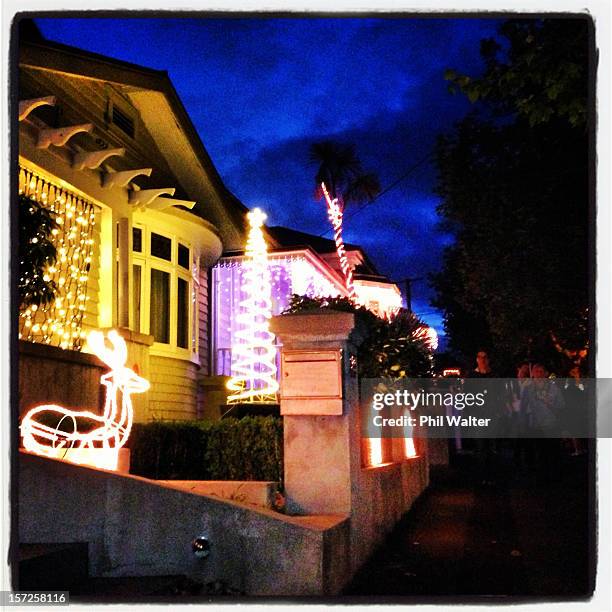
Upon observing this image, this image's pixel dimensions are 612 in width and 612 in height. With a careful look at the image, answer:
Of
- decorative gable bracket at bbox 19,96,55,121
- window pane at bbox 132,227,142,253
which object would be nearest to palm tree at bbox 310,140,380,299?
window pane at bbox 132,227,142,253

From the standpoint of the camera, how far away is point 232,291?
635 inches

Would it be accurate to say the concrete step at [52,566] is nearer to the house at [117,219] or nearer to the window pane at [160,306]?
the house at [117,219]

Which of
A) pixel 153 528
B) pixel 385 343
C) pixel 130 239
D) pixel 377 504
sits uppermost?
pixel 130 239

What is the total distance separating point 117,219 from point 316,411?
560 cm

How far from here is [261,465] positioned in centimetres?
764

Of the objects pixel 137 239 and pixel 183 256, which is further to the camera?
pixel 183 256


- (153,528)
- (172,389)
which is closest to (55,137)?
(153,528)

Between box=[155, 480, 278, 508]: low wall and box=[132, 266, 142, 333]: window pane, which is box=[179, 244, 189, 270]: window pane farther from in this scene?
box=[155, 480, 278, 508]: low wall

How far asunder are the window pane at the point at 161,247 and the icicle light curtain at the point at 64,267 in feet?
7.21

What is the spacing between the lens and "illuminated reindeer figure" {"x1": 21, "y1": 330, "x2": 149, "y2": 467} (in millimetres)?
6488

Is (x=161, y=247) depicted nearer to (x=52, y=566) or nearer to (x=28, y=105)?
(x=28, y=105)

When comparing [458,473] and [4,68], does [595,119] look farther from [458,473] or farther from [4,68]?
[458,473]

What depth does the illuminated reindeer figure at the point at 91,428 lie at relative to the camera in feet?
21.3

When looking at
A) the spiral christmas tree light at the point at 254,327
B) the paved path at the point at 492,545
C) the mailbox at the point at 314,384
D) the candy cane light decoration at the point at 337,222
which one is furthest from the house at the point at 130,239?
the paved path at the point at 492,545
